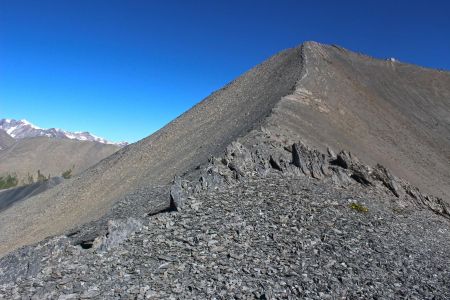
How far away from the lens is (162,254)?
1639 centimetres

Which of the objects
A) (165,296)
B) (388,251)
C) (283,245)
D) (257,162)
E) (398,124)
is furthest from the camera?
(398,124)

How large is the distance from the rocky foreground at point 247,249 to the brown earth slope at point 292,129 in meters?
11.1

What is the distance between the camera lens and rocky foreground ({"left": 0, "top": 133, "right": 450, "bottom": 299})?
14.5 meters

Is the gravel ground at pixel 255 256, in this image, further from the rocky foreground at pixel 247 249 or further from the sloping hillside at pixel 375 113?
the sloping hillside at pixel 375 113

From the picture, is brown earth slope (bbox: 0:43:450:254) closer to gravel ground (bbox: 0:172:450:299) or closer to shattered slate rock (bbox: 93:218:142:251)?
gravel ground (bbox: 0:172:450:299)

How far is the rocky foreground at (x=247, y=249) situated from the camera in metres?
14.5

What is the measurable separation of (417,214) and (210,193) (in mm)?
13741

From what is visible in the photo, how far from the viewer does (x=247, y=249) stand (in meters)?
16.8

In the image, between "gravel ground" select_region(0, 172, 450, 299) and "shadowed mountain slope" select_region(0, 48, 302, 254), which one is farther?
"shadowed mountain slope" select_region(0, 48, 302, 254)

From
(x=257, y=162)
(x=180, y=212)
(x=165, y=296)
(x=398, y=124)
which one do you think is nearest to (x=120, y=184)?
(x=257, y=162)

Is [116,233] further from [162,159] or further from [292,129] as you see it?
[162,159]

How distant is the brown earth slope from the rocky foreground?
437 inches

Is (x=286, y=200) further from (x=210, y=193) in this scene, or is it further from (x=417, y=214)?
(x=417, y=214)

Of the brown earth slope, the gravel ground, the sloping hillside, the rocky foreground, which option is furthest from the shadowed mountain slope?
the gravel ground
